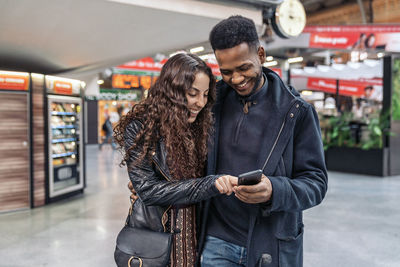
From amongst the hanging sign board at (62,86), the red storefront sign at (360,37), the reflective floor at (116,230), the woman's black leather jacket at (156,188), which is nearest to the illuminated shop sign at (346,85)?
the red storefront sign at (360,37)

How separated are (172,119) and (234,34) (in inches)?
15.2

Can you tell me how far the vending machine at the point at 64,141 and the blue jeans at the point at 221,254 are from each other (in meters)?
5.81

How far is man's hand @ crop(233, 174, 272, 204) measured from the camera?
3.89 ft

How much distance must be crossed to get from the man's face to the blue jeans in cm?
60

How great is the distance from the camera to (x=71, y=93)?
722 cm

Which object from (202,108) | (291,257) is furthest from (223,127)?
(291,257)

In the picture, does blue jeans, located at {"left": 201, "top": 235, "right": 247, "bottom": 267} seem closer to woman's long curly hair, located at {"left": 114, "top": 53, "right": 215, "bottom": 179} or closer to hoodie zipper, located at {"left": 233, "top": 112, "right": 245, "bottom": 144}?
woman's long curly hair, located at {"left": 114, "top": 53, "right": 215, "bottom": 179}

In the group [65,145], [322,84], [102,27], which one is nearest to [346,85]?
[322,84]

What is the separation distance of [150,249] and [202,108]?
582mm

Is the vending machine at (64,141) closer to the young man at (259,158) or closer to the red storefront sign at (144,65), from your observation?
the red storefront sign at (144,65)

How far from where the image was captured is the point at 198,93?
58.4 inches

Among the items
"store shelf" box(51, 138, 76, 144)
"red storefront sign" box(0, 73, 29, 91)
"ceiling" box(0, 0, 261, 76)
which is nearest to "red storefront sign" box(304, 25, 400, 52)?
"ceiling" box(0, 0, 261, 76)

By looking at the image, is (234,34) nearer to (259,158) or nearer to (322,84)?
(259,158)

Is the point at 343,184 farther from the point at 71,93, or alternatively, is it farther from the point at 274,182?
the point at 274,182
